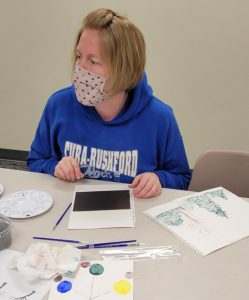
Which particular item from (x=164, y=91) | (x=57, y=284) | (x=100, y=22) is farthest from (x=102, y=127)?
(x=164, y=91)

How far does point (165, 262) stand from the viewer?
2.65 ft

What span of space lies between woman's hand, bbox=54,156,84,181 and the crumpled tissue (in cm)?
36

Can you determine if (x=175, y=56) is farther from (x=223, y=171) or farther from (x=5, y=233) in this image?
(x=5, y=233)

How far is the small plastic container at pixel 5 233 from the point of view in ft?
2.79

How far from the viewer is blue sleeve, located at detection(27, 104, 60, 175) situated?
1.36m

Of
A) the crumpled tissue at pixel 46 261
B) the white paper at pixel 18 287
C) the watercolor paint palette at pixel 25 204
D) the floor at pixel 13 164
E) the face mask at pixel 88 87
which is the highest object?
the face mask at pixel 88 87

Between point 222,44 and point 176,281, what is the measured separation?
192 cm

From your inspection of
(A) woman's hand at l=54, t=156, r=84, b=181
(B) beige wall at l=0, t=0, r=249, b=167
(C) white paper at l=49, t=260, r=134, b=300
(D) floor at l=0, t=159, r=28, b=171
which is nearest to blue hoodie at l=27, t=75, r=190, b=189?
(A) woman's hand at l=54, t=156, r=84, b=181

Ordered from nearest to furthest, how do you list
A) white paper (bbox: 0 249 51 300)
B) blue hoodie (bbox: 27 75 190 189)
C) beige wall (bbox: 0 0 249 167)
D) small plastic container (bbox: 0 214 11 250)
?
white paper (bbox: 0 249 51 300)
small plastic container (bbox: 0 214 11 250)
blue hoodie (bbox: 27 75 190 189)
beige wall (bbox: 0 0 249 167)

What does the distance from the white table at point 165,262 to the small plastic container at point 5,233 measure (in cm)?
2

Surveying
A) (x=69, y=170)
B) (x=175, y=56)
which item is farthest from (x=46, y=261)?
(x=175, y=56)

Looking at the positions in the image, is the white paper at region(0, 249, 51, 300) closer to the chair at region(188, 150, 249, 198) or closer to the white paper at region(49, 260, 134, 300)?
the white paper at region(49, 260, 134, 300)

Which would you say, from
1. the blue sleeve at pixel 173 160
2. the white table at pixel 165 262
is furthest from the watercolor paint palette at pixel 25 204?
the blue sleeve at pixel 173 160

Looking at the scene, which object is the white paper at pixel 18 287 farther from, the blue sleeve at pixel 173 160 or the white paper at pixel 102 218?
the blue sleeve at pixel 173 160
